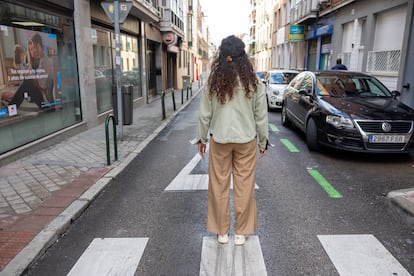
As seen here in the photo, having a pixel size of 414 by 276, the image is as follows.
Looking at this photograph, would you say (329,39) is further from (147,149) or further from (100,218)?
(100,218)

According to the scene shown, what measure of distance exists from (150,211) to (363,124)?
4.08m

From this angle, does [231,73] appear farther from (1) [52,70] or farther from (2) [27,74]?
A: (1) [52,70]

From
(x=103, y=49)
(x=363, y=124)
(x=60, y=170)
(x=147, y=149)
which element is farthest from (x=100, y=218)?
(x=103, y=49)

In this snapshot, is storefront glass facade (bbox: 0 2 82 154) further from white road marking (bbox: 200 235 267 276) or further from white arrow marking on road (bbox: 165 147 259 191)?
white road marking (bbox: 200 235 267 276)

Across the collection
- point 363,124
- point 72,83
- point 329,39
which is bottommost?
point 363,124

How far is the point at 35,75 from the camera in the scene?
689 centimetres

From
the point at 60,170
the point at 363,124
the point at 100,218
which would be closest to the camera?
the point at 100,218

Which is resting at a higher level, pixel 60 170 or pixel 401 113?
pixel 401 113

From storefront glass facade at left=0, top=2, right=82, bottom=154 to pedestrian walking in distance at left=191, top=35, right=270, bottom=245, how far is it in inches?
178

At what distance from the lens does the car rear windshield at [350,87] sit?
7.25 metres

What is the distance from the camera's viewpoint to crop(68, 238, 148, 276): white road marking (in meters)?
2.95

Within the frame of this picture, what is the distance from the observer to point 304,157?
6.62 metres

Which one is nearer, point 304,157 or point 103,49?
point 304,157

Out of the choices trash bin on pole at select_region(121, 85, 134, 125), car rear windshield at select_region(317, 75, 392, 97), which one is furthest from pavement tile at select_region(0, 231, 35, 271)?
car rear windshield at select_region(317, 75, 392, 97)
